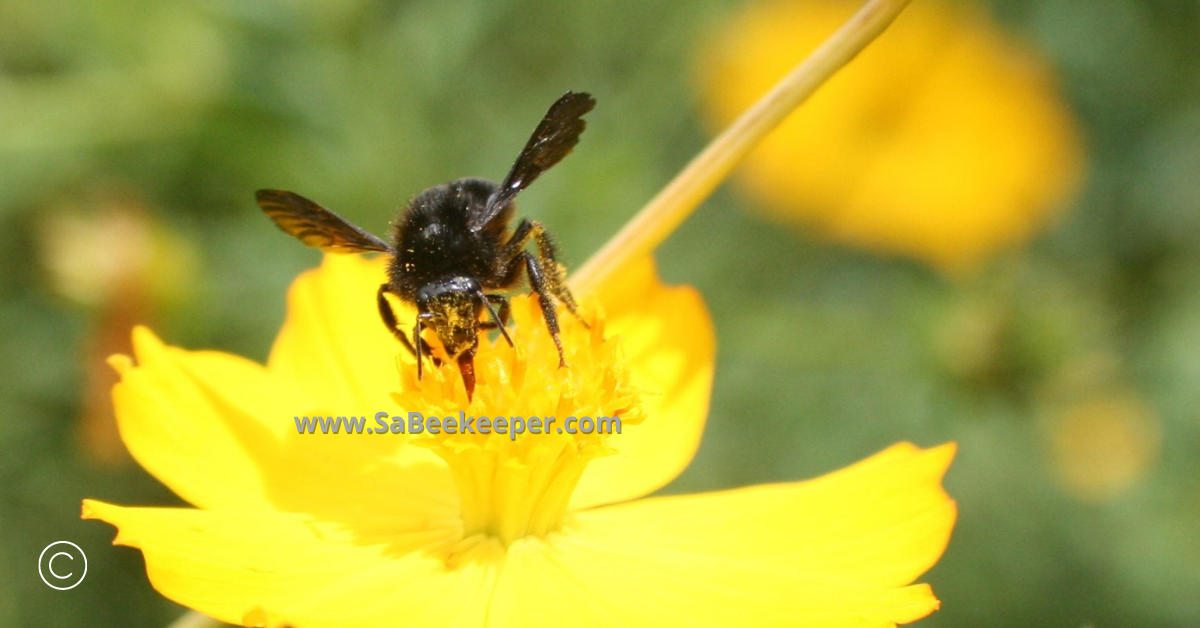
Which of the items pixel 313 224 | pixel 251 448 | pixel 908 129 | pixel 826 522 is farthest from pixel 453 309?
pixel 908 129

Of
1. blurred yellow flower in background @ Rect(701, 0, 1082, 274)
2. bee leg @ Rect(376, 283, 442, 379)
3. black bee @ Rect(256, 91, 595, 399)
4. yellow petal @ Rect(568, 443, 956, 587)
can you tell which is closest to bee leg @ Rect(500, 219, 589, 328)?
black bee @ Rect(256, 91, 595, 399)

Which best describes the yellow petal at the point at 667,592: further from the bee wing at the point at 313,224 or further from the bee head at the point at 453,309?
the bee wing at the point at 313,224

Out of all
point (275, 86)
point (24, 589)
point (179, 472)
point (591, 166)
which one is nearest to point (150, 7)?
point (275, 86)

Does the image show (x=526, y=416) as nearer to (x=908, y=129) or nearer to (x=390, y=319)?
(x=390, y=319)

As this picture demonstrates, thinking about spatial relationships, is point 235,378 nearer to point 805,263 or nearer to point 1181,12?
point 805,263

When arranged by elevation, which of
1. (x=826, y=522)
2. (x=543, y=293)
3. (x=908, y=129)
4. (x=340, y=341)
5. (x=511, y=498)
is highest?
(x=908, y=129)

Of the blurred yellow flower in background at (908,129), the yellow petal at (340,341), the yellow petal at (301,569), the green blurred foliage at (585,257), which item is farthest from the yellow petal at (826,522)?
the blurred yellow flower in background at (908,129)
